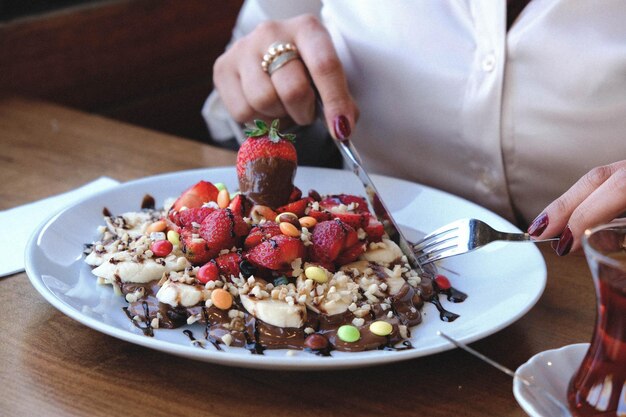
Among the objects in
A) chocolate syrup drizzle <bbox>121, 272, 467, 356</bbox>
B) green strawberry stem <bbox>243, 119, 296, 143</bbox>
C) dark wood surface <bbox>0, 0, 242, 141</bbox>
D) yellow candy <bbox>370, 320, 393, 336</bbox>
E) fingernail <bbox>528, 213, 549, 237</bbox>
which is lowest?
dark wood surface <bbox>0, 0, 242, 141</bbox>

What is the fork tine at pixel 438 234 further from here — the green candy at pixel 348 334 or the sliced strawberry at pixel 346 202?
the green candy at pixel 348 334

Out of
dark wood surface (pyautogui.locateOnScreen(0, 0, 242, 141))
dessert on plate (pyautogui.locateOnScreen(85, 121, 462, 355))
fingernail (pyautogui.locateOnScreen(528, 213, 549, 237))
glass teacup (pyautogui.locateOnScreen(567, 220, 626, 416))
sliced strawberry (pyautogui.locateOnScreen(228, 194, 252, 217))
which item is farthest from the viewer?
dark wood surface (pyautogui.locateOnScreen(0, 0, 242, 141))

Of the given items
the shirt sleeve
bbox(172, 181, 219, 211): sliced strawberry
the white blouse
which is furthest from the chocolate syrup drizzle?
the shirt sleeve

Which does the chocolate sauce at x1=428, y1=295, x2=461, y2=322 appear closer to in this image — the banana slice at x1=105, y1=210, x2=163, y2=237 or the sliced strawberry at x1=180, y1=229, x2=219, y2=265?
the sliced strawberry at x1=180, y1=229, x2=219, y2=265

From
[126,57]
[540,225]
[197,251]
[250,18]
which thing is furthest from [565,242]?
[126,57]

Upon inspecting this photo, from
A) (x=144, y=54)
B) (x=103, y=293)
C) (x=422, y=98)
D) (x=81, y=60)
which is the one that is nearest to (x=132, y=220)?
(x=103, y=293)

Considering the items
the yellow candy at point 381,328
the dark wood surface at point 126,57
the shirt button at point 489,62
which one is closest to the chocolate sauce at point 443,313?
the yellow candy at point 381,328
